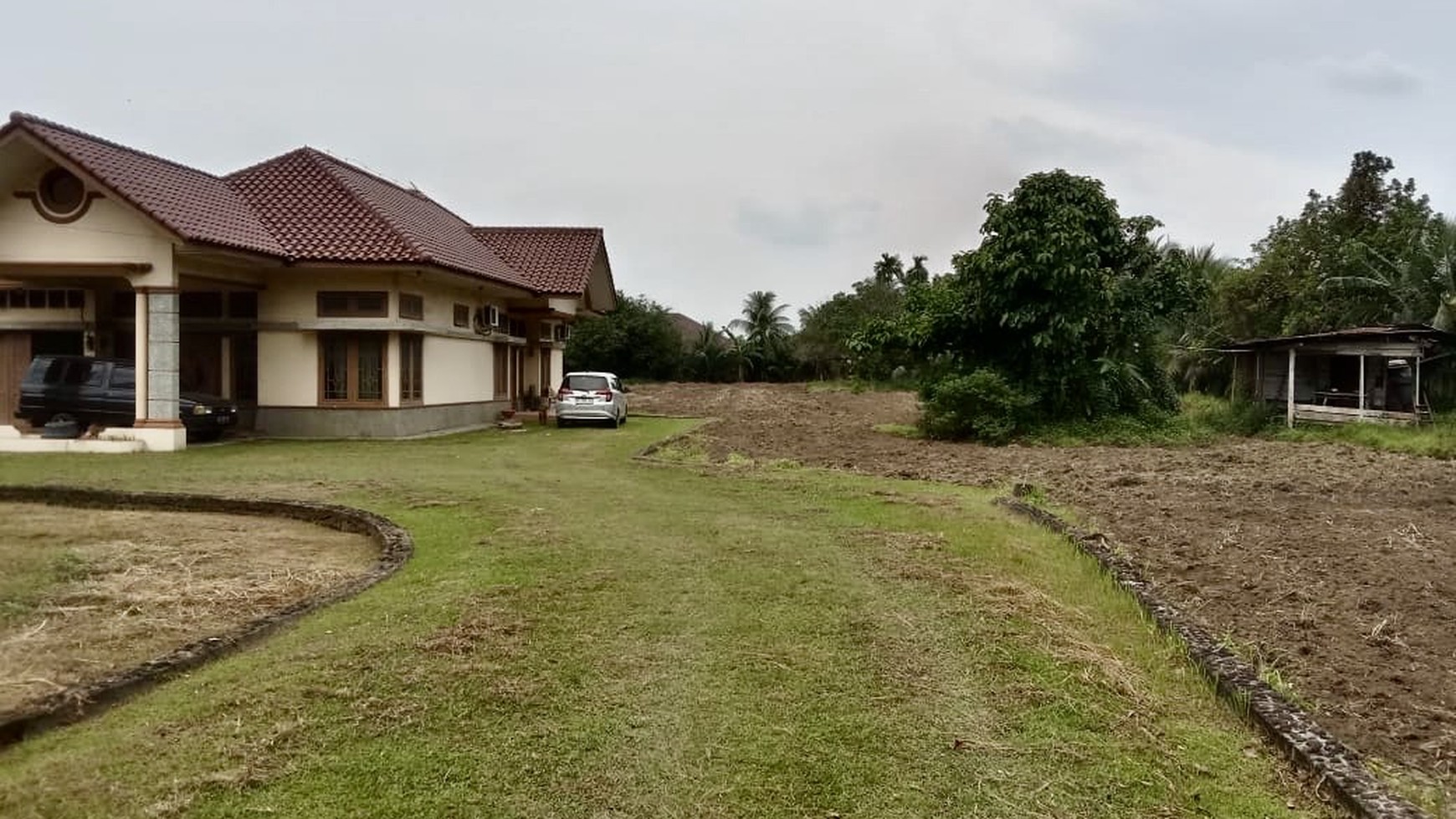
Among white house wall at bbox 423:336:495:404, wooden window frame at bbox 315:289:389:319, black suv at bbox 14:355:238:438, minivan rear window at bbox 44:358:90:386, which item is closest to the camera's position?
black suv at bbox 14:355:238:438

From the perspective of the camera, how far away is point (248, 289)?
1838 cm

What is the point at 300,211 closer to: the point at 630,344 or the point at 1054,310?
the point at 1054,310

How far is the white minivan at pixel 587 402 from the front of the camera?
23188 millimetres

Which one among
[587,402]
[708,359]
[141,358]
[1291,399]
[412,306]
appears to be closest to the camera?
[141,358]

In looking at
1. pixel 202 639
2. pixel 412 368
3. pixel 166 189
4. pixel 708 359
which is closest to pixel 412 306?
pixel 412 368

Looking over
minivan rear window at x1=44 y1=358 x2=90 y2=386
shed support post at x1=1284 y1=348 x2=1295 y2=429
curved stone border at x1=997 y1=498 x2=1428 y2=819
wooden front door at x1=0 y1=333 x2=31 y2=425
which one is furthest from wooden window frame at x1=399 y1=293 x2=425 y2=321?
shed support post at x1=1284 y1=348 x2=1295 y2=429

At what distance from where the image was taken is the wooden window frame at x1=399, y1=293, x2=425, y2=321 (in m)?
18.6

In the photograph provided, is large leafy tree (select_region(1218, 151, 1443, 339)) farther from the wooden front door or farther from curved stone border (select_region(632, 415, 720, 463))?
the wooden front door

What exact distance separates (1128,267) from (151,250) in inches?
832

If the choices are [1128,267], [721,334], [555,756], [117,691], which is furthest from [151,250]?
[721,334]

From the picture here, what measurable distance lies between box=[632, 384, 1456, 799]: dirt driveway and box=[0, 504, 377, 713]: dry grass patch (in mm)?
5946

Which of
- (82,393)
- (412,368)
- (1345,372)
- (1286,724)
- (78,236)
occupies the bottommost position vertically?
(1286,724)

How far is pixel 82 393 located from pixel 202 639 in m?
14.0

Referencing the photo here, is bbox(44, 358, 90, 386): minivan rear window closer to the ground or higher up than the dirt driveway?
higher up
